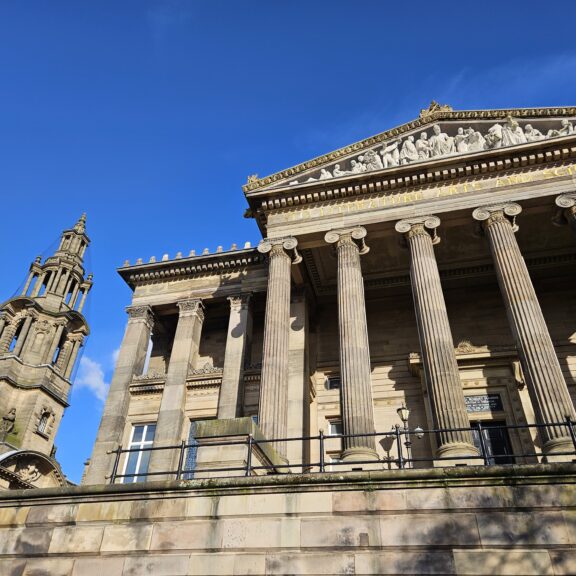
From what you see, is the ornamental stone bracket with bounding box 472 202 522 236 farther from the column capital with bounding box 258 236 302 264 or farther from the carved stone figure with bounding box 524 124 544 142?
the column capital with bounding box 258 236 302 264

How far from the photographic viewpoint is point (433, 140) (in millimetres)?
22359

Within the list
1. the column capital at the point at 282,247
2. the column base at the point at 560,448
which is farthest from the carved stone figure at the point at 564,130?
the column base at the point at 560,448

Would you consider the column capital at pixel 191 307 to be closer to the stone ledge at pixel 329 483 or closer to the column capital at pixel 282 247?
the column capital at pixel 282 247

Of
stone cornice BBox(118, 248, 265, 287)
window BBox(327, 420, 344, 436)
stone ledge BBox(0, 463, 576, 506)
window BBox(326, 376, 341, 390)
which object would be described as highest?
stone cornice BBox(118, 248, 265, 287)

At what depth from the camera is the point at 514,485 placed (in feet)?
32.6

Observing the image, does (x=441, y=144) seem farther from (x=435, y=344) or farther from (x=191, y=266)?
(x=191, y=266)

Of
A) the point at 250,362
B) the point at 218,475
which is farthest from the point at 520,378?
the point at 218,475

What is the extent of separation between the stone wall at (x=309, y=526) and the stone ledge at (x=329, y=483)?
0.02 metres

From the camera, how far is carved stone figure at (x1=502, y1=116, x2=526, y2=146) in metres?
20.9

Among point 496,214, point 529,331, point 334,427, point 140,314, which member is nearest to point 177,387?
point 140,314

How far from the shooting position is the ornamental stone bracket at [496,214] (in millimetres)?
19672

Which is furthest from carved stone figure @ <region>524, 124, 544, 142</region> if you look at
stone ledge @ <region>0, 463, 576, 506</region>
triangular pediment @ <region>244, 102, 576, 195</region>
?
stone ledge @ <region>0, 463, 576, 506</region>

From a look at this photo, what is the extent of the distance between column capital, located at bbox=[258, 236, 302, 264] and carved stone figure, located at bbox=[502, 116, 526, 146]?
9650 mm

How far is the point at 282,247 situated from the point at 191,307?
24.6 ft
